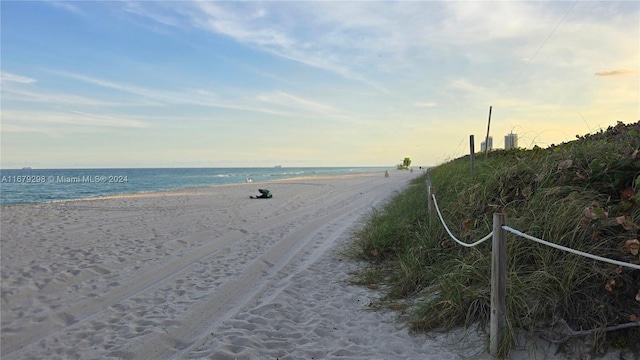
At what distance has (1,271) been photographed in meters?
6.79

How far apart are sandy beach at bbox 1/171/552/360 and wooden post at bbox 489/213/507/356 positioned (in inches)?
8.6

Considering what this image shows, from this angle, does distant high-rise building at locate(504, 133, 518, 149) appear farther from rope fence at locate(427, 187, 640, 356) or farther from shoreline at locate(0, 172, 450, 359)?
rope fence at locate(427, 187, 640, 356)

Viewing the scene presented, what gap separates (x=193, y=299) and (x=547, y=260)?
4.33 metres

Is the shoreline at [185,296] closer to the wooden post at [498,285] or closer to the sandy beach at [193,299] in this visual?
the sandy beach at [193,299]

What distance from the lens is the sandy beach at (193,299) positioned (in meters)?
3.97

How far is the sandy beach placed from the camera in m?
3.97

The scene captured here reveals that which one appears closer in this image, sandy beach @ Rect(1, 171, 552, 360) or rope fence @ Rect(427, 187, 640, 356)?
rope fence @ Rect(427, 187, 640, 356)

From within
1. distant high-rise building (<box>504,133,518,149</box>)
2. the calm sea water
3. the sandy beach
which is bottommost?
the sandy beach

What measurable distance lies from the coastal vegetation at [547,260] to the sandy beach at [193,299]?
17.1 inches

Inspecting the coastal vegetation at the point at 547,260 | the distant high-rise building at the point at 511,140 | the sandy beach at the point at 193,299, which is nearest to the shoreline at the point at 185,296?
the sandy beach at the point at 193,299

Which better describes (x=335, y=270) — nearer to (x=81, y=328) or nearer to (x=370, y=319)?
(x=370, y=319)

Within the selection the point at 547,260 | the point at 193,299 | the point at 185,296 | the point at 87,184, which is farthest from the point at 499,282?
the point at 87,184

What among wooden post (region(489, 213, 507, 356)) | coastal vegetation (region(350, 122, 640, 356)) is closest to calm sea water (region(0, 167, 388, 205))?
coastal vegetation (region(350, 122, 640, 356))

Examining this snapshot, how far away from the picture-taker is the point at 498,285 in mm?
3363
